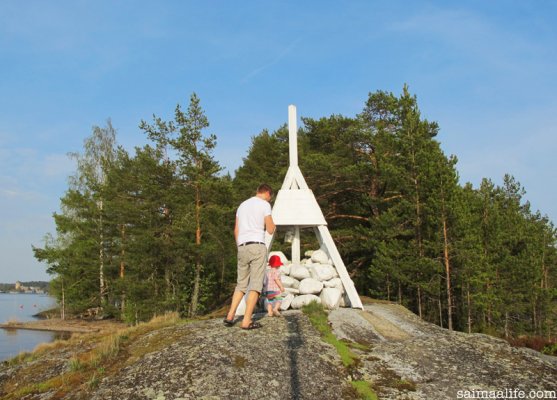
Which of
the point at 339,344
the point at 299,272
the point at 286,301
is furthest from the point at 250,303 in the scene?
the point at 299,272

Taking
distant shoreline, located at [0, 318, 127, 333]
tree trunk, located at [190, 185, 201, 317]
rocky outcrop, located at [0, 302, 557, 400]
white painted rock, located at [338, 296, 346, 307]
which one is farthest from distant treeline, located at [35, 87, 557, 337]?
rocky outcrop, located at [0, 302, 557, 400]

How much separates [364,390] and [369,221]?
15.7 metres

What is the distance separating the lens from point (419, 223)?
18.9 metres

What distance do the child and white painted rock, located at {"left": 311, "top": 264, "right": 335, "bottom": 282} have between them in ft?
6.08

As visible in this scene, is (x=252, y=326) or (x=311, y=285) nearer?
(x=252, y=326)

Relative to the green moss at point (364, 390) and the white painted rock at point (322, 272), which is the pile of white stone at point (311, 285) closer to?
the white painted rock at point (322, 272)

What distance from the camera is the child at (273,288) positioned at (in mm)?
8977

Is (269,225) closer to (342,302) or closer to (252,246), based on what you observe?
(252,246)

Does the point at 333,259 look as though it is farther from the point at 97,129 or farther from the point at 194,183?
the point at 97,129

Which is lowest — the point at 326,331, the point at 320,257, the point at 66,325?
the point at 66,325

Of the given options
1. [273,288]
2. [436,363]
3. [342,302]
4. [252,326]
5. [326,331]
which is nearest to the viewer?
[436,363]

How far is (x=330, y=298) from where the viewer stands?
10.6 m

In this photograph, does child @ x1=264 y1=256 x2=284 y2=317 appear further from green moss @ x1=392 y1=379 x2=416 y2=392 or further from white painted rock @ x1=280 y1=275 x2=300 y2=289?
green moss @ x1=392 y1=379 x2=416 y2=392

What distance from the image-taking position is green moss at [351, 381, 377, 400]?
230 inches
